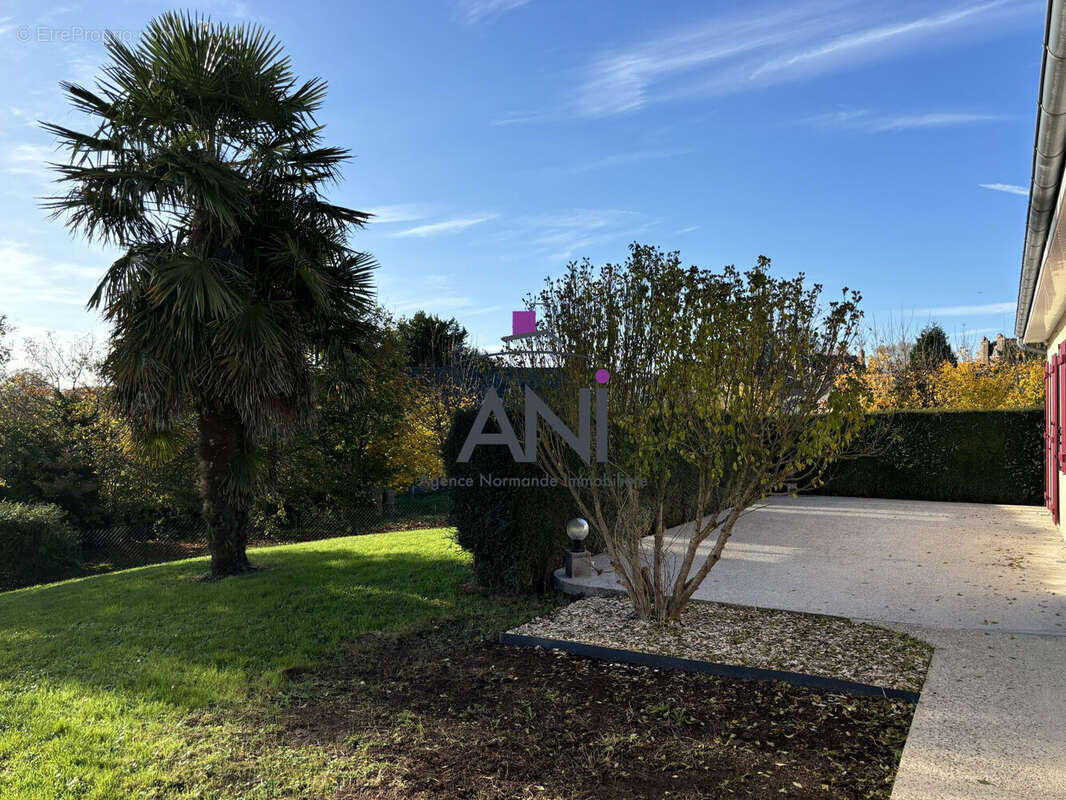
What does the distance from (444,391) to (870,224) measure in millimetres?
10962

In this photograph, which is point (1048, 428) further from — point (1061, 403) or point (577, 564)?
point (577, 564)

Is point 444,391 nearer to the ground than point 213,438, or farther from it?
farther from it

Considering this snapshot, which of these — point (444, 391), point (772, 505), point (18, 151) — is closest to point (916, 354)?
point (772, 505)

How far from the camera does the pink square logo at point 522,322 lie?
564cm

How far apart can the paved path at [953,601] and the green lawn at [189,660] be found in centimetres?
221

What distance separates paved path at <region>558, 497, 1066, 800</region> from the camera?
319 centimetres

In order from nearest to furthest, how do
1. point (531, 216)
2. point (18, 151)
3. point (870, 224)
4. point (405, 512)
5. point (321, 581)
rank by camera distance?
point (321, 581) < point (18, 151) < point (531, 216) < point (870, 224) < point (405, 512)

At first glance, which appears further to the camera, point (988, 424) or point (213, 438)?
point (988, 424)

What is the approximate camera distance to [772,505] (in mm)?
13391

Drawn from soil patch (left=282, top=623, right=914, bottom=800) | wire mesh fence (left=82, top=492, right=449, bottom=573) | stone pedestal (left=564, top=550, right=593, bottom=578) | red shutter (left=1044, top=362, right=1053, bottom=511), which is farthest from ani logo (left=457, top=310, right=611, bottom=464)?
red shutter (left=1044, top=362, right=1053, bottom=511)

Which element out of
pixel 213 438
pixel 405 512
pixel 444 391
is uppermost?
pixel 444 391

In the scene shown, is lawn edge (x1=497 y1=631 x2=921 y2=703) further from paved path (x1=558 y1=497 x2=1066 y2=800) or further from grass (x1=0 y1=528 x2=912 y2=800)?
paved path (x1=558 y1=497 x2=1066 y2=800)

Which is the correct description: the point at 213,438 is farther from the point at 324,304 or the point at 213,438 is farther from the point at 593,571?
the point at 593,571

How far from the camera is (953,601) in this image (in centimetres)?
613
